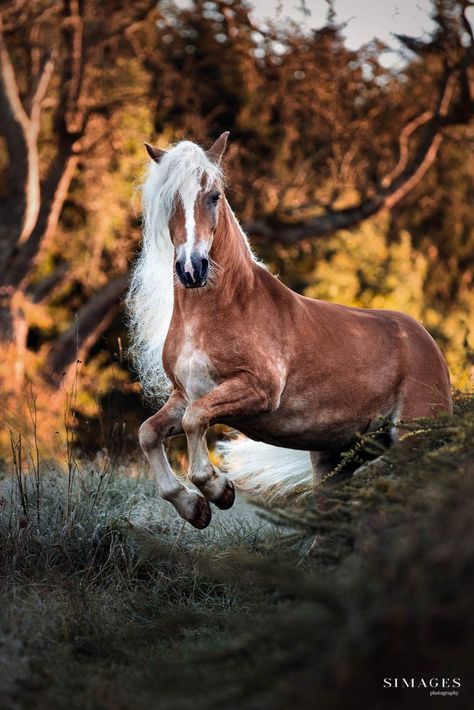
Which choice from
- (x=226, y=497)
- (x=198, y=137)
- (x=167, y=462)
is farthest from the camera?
(x=198, y=137)

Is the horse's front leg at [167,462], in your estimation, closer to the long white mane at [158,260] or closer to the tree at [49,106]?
the long white mane at [158,260]

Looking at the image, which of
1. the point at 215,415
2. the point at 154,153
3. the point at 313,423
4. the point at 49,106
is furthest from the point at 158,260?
the point at 49,106

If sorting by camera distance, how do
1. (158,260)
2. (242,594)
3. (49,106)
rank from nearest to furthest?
(242,594) < (158,260) < (49,106)

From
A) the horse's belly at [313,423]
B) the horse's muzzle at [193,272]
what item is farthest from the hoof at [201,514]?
the horse's muzzle at [193,272]

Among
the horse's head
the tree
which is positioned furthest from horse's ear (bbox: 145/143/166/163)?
the tree

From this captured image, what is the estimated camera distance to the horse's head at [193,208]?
194 inches

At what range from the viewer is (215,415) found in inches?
201

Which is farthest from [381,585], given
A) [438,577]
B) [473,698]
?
[473,698]

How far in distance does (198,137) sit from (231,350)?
1139 centimetres

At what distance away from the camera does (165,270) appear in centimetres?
571

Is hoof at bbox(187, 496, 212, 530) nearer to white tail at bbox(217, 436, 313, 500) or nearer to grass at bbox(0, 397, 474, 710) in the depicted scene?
grass at bbox(0, 397, 474, 710)

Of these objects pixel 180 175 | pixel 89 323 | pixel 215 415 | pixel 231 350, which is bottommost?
pixel 89 323

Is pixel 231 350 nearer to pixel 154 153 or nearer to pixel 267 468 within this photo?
pixel 154 153

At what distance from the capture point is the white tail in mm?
6801
